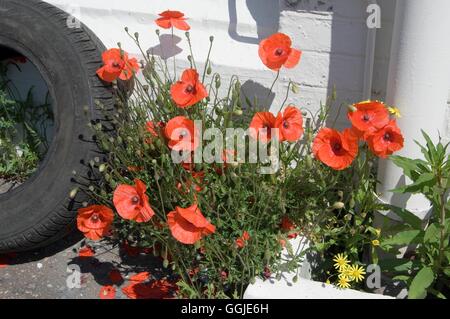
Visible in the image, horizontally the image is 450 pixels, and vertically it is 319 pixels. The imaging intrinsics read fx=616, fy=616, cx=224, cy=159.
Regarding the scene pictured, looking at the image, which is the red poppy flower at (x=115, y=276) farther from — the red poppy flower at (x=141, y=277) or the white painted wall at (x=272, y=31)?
the white painted wall at (x=272, y=31)

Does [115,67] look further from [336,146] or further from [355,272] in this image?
[355,272]

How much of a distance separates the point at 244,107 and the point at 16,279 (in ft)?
4.25

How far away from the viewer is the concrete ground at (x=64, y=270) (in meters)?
2.64

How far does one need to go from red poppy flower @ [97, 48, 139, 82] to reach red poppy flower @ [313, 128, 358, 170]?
889 mm

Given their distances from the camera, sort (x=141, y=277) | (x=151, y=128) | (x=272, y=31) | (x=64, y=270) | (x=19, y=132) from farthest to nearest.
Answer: (x=19, y=132)
(x=272, y=31)
(x=64, y=270)
(x=141, y=277)
(x=151, y=128)

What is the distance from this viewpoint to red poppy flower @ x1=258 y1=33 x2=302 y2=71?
7.92ft

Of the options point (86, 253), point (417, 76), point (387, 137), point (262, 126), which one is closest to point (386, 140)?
point (387, 137)

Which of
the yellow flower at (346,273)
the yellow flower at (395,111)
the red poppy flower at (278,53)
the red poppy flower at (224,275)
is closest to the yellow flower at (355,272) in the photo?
the yellow flower at (346,273)

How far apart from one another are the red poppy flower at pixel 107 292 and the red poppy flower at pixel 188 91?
865 mm

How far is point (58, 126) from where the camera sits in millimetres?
2805

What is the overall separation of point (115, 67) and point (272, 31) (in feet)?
2.56

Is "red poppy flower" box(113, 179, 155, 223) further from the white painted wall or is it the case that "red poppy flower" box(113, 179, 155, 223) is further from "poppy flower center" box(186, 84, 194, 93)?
the white painted wall

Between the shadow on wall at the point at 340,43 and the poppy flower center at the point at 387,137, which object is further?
the shadow on wall at the point at 340,43
